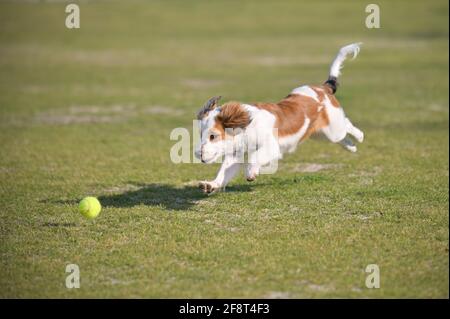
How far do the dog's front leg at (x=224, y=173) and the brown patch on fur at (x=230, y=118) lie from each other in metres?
0.42

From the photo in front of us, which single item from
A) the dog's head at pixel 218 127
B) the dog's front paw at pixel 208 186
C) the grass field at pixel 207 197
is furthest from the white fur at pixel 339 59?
the dog's front paw at pixel 208 186

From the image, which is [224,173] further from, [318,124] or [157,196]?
[318,124]

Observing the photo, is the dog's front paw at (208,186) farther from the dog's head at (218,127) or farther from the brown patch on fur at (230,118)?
the brown patch on fur at (230,118)

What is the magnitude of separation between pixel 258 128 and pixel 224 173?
645 millimetres

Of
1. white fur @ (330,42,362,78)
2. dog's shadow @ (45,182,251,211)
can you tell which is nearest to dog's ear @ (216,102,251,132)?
dog's shadow @ (45,182,251,211)

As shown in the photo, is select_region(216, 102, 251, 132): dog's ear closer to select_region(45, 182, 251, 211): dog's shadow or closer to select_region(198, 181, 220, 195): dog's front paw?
select_region(198, 181, 220, 195): dog's front paw

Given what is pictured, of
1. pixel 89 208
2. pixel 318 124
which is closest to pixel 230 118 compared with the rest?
pixel 318 124

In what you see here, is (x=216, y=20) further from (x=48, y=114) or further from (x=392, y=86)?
(x=48, y=114)

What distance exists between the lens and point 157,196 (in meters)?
8.50

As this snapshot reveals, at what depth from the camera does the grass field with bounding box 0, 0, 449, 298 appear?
5695 millimetres

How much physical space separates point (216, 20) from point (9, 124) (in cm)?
2534

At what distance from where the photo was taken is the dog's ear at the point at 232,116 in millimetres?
7363
